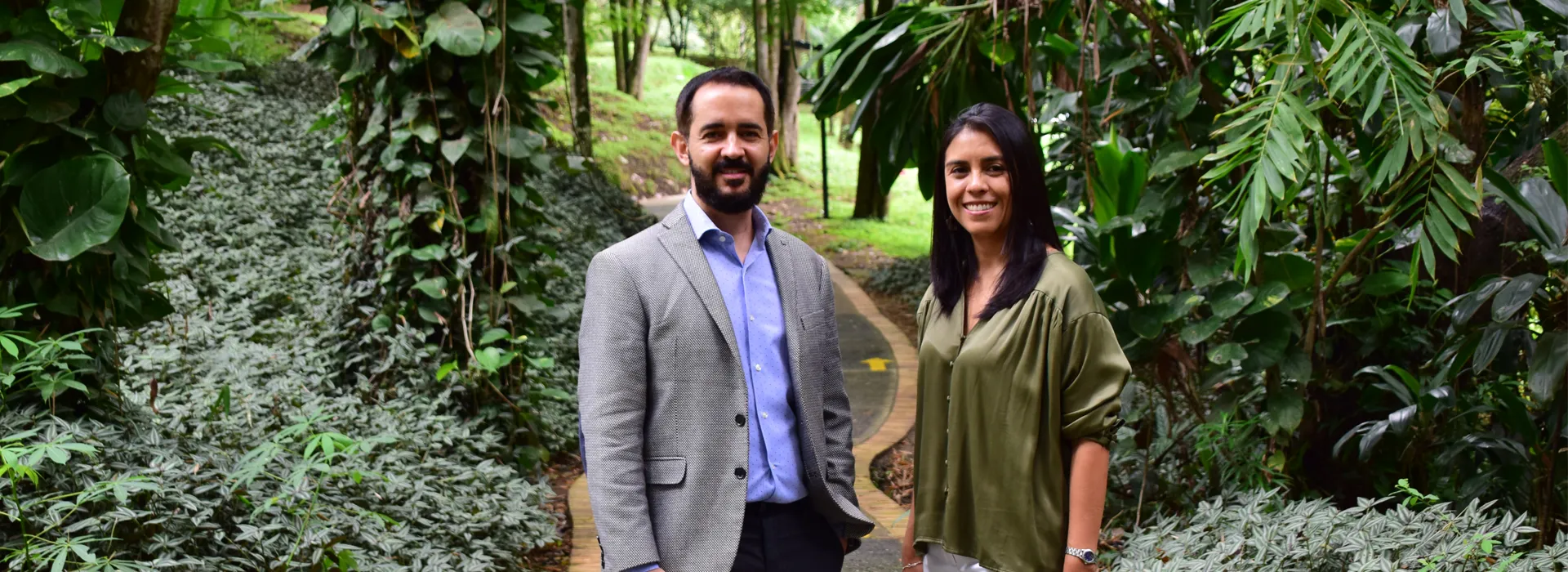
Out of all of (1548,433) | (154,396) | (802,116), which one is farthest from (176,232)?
(802,116)

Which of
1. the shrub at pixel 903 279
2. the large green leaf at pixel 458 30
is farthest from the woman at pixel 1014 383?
the shrub at pixel 903 279

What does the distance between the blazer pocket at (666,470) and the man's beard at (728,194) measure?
50 cm

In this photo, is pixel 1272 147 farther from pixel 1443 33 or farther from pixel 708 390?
pixel 708 390

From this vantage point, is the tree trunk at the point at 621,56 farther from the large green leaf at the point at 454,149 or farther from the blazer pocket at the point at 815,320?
the blazer pocket at the point at 815,320

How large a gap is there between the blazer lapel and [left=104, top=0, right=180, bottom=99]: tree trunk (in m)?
2.04

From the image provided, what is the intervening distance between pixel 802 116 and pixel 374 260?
32465mm

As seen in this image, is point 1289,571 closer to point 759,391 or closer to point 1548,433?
point 1548,433

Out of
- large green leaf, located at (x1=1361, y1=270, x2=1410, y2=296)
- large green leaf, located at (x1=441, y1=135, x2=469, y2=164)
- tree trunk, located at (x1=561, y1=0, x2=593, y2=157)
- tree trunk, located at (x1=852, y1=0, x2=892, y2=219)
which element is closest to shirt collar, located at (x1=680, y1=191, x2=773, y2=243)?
large green leaf, located at (x1=1361, y1=270, x2=1410, y2=296)

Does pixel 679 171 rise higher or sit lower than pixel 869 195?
lower

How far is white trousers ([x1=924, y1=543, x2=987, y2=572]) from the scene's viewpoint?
2334mm

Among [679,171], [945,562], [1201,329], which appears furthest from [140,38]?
[679,171]

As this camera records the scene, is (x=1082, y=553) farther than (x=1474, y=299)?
No

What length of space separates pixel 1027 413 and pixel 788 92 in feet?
66.2

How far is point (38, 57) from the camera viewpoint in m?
3.02
